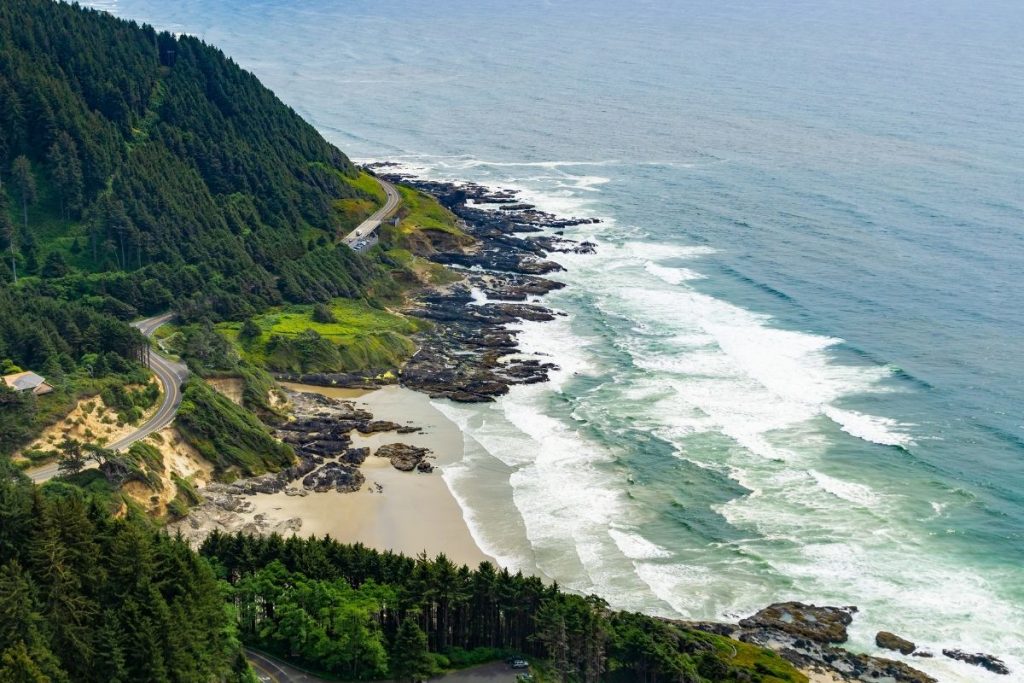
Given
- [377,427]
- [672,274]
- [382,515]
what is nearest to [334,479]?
[382,515]

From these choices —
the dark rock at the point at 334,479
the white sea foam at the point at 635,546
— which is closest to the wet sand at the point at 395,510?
the dark rock at the point at 334,479

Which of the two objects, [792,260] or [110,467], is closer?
[110,467]

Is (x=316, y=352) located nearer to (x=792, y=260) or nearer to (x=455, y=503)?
(x=455, y=503)

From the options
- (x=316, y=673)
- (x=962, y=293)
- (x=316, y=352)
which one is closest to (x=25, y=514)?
(x=316, y=673)

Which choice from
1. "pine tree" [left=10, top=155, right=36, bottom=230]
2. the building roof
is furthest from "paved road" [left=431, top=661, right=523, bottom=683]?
"pine tree" [left=10, top=155, right=36, bottom=230]

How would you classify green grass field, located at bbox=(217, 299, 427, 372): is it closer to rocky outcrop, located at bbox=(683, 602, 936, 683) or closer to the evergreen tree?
the evergreen tree

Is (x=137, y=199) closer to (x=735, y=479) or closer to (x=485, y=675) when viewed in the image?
(x=735, y=479)

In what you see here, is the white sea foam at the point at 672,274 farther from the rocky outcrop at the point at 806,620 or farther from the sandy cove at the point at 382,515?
the rocky outcrop at the point at 806,620
